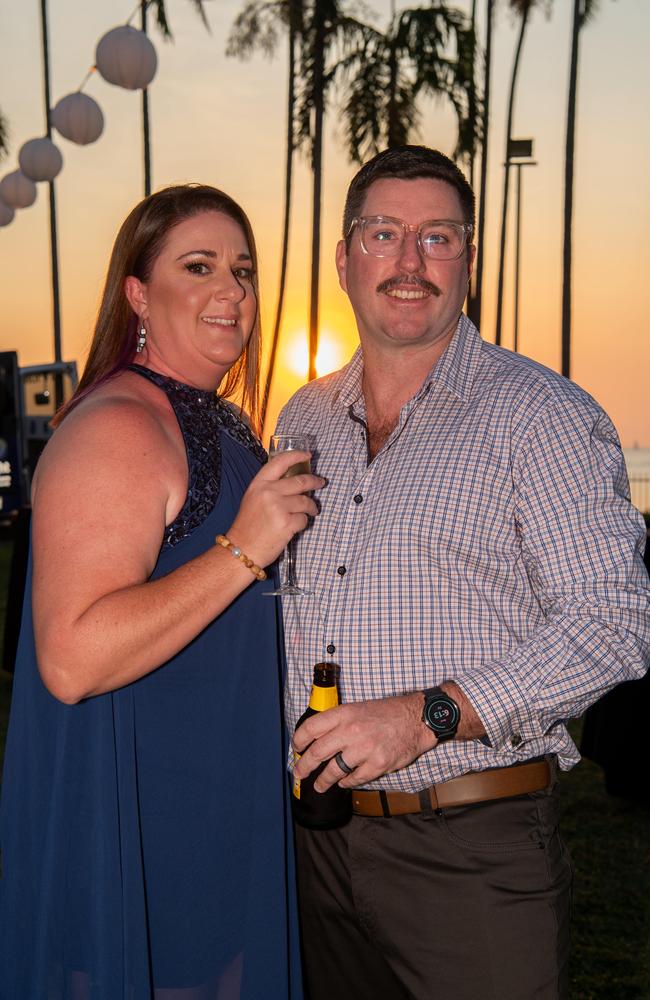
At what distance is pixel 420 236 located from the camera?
8.26 ft

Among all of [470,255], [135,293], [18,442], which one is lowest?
[18,442]

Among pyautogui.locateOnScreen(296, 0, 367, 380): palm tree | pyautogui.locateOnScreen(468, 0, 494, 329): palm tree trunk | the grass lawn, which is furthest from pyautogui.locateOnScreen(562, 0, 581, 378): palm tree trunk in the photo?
the grass lawn

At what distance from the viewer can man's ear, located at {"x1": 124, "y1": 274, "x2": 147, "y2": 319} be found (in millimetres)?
2320

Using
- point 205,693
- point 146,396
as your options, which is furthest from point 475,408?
point 205,693

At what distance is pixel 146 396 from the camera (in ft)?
6.95

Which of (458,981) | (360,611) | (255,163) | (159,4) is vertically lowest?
(458,981)

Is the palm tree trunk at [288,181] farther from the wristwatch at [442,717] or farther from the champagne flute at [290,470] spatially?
the wristwatch at [442,717]

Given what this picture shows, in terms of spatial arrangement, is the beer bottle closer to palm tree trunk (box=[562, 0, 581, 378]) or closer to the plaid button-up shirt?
the plaid button-up shirt

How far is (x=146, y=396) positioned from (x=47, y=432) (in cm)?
1713

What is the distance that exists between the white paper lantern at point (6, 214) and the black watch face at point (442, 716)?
12.8 m

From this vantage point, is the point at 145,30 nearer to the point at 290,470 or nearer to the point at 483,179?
the point at 483,179

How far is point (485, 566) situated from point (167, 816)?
2.92 feet

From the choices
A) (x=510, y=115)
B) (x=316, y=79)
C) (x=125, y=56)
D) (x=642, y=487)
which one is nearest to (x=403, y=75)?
(x=316, y=79)

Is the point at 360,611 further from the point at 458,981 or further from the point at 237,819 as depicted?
the point at 458,981
